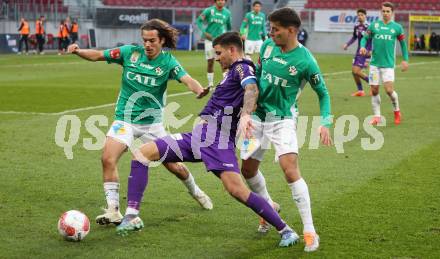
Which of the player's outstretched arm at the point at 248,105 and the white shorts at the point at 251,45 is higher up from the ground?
the player's outstretched arm at the point at 248,105

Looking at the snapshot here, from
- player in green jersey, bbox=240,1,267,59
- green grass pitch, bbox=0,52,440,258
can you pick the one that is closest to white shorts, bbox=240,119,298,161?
green grass pitch, bbox=0,52,440,258

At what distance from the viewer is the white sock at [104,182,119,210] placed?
798cm

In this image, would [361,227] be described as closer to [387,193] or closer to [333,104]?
[387,193]

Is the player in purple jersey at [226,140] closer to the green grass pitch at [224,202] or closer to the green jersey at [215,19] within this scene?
the green grass pitch at [224,202]

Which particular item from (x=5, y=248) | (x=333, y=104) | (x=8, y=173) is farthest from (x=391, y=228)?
(x=333, y=104)

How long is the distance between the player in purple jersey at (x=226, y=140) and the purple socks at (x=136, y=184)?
0.36ft

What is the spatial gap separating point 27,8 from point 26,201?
134 ft

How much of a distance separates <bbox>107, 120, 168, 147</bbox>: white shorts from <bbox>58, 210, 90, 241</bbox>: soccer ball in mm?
1141

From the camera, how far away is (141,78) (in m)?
8.49

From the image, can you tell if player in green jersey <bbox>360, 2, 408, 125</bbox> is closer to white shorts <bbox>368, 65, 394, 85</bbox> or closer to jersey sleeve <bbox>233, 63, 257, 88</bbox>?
white shorts <bbox>368, 65, 394, 85</bbox>

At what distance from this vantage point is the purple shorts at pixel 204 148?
7.26 metres

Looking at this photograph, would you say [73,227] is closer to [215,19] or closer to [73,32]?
[215,19]

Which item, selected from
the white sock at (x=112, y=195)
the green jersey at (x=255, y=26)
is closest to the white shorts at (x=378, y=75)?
the white sock at (x=112, y=195)

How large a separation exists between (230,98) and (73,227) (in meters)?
1.83
